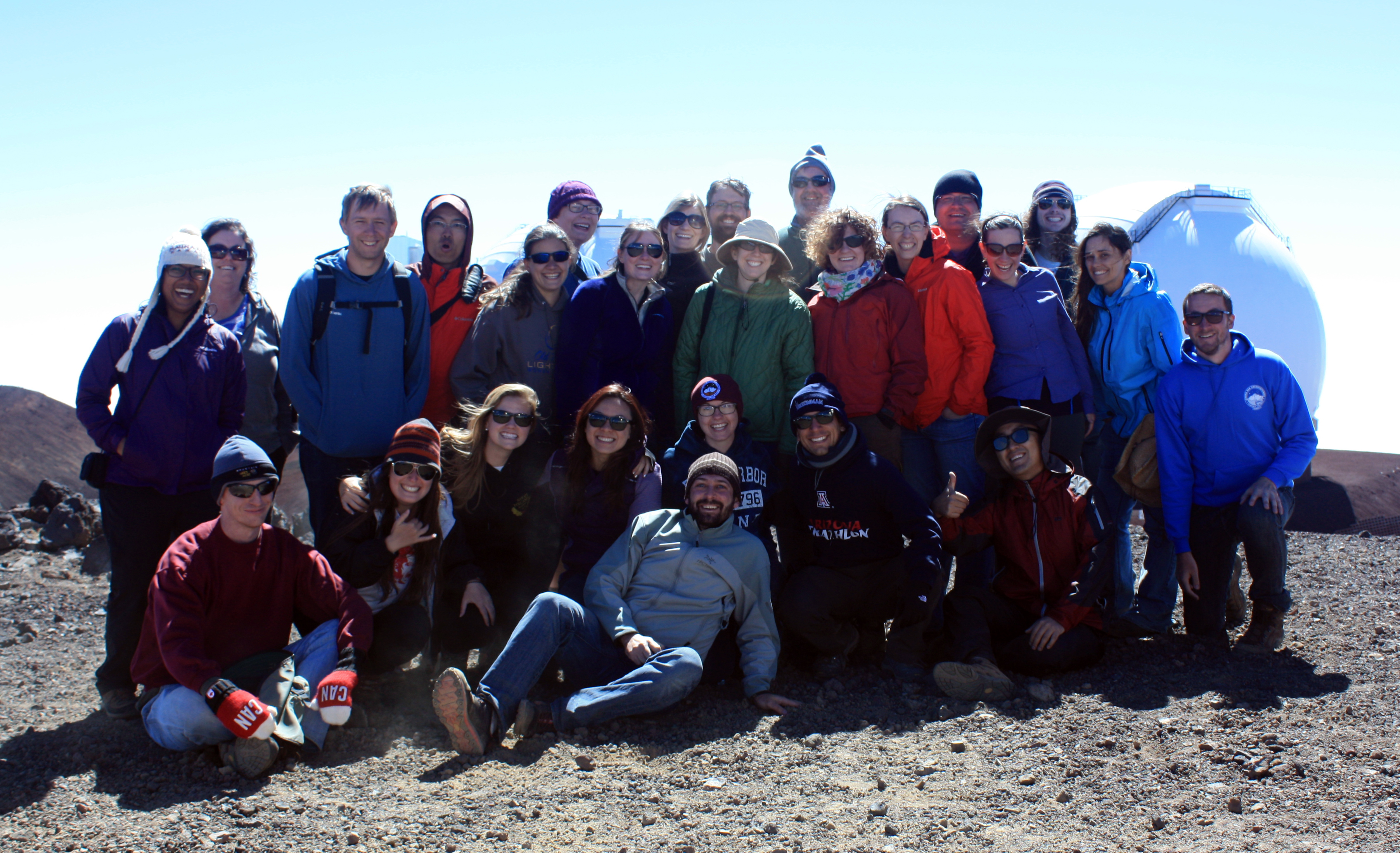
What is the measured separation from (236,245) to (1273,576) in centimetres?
569

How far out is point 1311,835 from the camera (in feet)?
9.62

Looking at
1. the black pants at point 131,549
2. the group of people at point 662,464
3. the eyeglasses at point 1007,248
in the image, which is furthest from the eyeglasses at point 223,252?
the eyeglasses at point 1007,248

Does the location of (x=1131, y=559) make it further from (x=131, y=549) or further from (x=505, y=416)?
(x=131, y=549)

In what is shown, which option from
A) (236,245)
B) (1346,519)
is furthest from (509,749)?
(1346,519)

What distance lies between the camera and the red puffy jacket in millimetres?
4641

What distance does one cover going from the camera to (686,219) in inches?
218

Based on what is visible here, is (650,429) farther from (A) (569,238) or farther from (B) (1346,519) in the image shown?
(B) (1346,519)

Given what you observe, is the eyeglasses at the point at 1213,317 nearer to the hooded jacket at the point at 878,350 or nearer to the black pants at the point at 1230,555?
the black pants at the point at 1230,555

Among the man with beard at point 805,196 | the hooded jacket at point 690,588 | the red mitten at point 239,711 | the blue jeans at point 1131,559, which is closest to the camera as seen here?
the red mitten at point 239,711

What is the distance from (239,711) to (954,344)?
3795mm

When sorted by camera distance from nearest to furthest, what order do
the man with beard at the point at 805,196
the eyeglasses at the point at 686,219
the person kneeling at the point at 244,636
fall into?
the person kneeling at the point at 244,636 < the eyeglasses at the point at 686,219 < the man with beard at the point at 805,196

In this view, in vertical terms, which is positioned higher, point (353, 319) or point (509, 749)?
point (353, 319)

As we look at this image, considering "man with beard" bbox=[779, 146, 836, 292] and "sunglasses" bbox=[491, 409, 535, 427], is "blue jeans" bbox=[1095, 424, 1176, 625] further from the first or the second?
"sunglasses" bbox=[491, 409, 535, 427]

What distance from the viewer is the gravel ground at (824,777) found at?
10.1 ft
